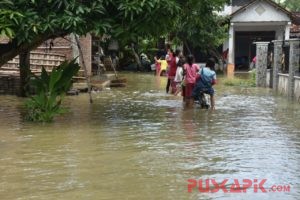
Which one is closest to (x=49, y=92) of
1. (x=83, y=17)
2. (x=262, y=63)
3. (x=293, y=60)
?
(x=83, y=17)

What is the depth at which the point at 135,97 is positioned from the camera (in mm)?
16500

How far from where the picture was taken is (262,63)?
20984mm

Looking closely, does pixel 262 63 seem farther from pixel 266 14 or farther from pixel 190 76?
pixel 266 14

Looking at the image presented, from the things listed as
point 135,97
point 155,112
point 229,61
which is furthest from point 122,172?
point 229,61

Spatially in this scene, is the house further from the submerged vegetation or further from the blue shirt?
the submerged vegetation

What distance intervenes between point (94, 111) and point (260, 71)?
1018 centimetres

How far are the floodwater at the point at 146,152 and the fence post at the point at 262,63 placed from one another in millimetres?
7501

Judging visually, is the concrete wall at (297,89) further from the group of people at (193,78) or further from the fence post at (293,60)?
the group of people at (193,78)

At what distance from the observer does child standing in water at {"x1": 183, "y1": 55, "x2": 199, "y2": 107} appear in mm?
13742

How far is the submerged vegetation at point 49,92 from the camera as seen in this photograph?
427 inches

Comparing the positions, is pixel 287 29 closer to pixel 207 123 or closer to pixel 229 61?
pixel 229 61

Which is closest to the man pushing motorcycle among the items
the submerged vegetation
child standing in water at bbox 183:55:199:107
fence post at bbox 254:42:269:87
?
child standing in water at bbox 183:55:199:107

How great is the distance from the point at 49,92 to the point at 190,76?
4.28m

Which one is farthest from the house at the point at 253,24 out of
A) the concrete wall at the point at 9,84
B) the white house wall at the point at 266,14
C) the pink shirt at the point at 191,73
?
the pink shirt at the point at 191,73
